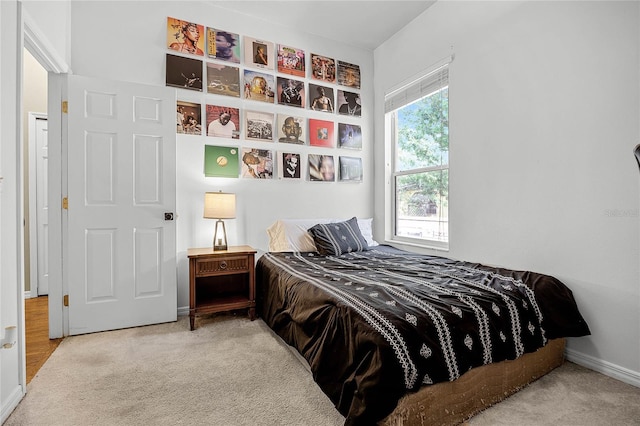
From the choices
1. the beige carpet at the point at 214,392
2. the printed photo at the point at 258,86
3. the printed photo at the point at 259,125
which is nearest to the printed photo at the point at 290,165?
the printed photo at the point at 259,125

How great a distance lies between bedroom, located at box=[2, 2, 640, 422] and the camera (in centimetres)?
187

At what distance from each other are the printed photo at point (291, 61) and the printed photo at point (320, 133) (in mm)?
546

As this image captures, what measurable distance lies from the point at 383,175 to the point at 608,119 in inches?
85.4

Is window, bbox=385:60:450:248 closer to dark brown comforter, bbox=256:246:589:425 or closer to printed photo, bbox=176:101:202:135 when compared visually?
dark brown comforter, bbox=256:246:589:425

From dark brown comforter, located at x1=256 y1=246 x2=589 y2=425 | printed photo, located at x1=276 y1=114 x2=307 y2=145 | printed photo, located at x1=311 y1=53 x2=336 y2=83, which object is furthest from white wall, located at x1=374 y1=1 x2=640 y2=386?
printed photo, located at x1=276 y1=114 x2=307 y2=145

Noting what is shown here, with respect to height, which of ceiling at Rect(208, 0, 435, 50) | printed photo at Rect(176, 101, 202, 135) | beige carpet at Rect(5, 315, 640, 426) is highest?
ceiling at Rect(208, 0, 435, 50)

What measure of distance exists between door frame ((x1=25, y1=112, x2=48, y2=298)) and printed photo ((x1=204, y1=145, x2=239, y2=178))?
6.83 feet

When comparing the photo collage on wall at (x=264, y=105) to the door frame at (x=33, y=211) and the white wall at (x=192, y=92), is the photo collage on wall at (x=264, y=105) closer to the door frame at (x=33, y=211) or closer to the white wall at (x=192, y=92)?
the white wall at (x=192, y=92)

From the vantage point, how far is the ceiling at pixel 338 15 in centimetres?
313

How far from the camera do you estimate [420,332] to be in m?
1.37

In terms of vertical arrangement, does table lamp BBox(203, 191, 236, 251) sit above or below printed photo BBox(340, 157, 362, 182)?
below

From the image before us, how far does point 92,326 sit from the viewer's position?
2.53m

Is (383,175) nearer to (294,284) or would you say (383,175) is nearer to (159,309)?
(294,284)

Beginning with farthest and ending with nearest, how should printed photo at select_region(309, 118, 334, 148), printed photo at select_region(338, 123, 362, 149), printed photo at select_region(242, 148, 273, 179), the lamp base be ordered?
1. printed photo at select_region(338, 123, 362, 149)
2. printed photo at select_region(309, 118, 334, 148)
3. printed photo at select_region(242, 148, 273, 179)
4. the lamp base
